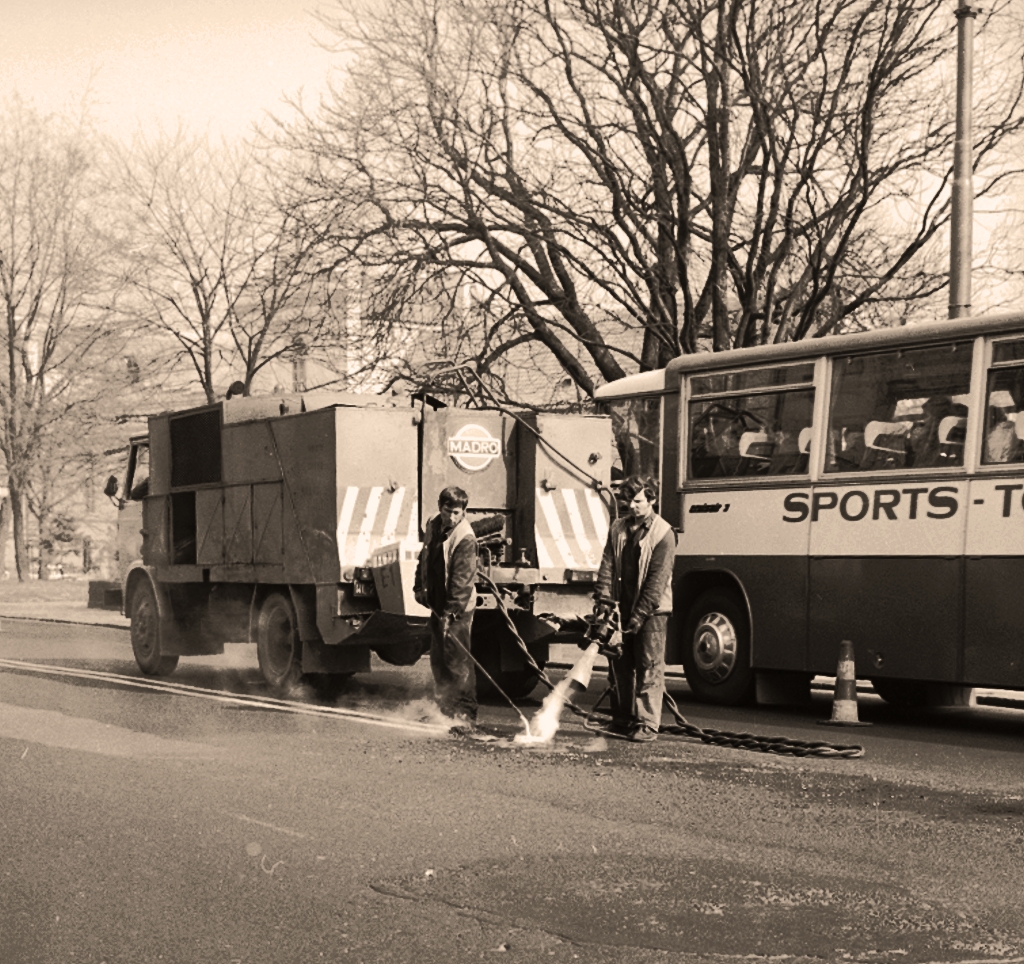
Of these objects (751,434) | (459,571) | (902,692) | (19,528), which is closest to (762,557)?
(751,434)

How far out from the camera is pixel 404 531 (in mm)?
14008

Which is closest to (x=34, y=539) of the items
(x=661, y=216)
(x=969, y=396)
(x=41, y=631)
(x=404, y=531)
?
(x=41, y=631)

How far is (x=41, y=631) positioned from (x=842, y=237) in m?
13.6

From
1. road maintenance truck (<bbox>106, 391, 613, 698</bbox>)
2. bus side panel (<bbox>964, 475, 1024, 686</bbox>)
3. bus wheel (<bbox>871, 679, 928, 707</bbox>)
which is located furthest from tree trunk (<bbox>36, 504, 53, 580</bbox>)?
bus side panel (<bbox>964, 475, 1024, 686</bbox>)

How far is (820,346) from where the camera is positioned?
1366cm

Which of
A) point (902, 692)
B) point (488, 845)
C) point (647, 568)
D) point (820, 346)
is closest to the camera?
point (488, 845)

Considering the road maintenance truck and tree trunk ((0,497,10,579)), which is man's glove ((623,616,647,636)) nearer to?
the road maintenance truck

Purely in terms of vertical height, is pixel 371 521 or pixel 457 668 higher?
pixel 371 521

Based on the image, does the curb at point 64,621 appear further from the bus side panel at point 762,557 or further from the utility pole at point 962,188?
the utility pole at point 962,188

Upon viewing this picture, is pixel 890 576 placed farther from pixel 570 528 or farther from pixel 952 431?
pixel 570 528

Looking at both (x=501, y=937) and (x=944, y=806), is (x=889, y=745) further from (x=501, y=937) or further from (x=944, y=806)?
(x=501, y=937)

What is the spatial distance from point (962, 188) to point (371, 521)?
619cm

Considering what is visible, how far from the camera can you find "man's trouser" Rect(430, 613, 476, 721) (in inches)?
474

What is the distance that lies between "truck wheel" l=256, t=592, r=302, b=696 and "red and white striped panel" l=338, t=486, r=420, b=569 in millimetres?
1091
